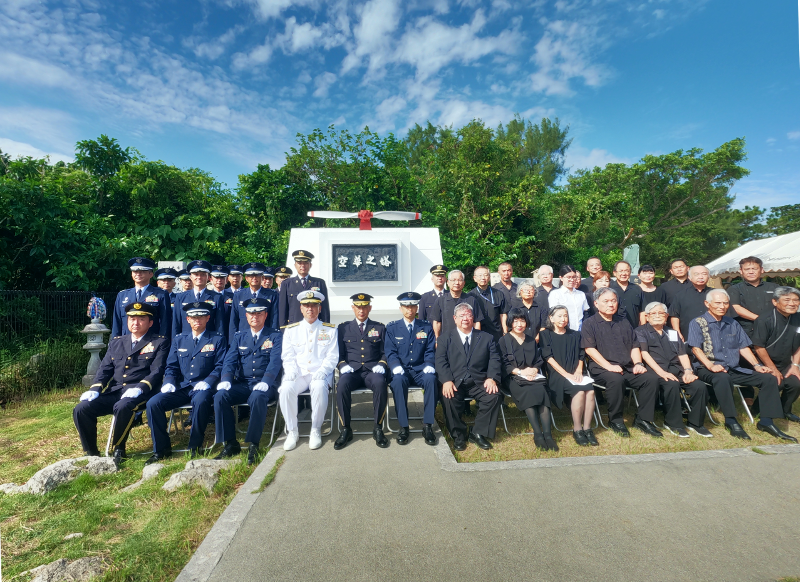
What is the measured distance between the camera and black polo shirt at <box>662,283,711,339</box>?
5.32 m

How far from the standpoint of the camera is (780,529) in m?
2.73

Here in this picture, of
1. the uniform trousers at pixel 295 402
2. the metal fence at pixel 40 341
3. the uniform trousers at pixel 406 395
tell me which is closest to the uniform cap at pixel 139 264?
the uniform trousers at pixel 295 402

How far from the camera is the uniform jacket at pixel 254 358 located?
4637mm

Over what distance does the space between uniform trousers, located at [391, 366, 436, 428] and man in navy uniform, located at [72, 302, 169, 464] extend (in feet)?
9.18

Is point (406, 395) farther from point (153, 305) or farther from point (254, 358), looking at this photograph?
point (153, 305)

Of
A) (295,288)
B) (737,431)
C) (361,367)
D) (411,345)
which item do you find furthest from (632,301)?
(295,288)

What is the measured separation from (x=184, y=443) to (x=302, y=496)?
226cm

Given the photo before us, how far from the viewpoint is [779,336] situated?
494cm

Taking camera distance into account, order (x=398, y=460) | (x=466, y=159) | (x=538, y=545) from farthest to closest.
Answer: (x=466, y=159), (x=398, y=460), (x=538, y=545)

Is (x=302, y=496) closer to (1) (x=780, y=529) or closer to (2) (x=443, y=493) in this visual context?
(2) (x=443, y=493)

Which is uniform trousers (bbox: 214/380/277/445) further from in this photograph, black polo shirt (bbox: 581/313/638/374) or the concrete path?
black polo shirt (bbox: 581/313/638/374)

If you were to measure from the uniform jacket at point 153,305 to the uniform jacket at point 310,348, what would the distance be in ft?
6.47

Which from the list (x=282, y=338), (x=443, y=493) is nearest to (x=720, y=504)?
(x=443, y=493)

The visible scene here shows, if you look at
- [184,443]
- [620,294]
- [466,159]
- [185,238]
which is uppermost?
[466,159]
